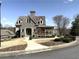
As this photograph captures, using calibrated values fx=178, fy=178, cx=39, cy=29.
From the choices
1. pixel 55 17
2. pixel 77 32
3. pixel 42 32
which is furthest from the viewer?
pixel 55 17

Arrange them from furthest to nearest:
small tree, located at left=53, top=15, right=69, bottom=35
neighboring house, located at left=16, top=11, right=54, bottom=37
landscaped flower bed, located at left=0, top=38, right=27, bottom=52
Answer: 1. small tree, located at left=53, top=15, right=69, bottom=35
2. neighboring house, located at left=16, top=11, right=54, bottom=37
3. landscaped flower bed, located at left=0, top=38, right=27, bottom=52

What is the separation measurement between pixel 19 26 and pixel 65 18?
3665 cm

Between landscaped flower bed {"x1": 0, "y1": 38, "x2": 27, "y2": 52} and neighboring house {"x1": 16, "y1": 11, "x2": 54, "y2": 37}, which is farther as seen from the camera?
neighboring house {"x1": 16, "y1": 11, "x2": 54, "y2": 37}

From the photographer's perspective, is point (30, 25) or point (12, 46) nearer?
point (12, 46)

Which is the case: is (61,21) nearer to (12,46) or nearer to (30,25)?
(30,25)

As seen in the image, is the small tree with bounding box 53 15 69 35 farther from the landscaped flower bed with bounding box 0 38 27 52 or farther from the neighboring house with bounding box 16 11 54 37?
the landscaped flower bed with bounding box 0 38 27 52

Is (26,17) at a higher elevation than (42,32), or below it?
higher

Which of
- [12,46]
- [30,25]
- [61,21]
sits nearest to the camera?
[12,46]

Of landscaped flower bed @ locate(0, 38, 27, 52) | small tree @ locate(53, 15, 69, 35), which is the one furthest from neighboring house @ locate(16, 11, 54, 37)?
small tree @ locate(53, 15, 69, 35)

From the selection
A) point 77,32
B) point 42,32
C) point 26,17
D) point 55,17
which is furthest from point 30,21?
point 55,17

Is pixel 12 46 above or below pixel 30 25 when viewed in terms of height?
below

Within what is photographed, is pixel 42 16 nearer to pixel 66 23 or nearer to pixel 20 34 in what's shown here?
pixel 20 34

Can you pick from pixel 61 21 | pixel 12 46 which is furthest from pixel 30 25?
pixel 61 21

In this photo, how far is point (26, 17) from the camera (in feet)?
182
